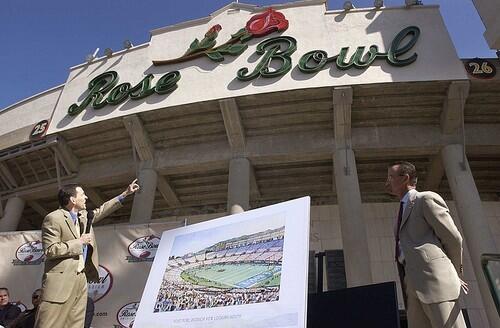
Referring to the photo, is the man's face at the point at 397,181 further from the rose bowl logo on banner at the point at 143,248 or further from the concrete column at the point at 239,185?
the concrete column at the point at 239,185

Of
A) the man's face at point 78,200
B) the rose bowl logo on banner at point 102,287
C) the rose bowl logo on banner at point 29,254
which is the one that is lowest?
the man's face at point 78,200

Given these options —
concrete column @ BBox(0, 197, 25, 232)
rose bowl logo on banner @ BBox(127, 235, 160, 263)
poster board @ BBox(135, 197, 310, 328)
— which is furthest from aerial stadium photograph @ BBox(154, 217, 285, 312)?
concrete column @ BBox(0, 197, 25, 232)

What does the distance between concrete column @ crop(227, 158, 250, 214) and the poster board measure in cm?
823

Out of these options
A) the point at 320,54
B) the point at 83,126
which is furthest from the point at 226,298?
the point at 83,126

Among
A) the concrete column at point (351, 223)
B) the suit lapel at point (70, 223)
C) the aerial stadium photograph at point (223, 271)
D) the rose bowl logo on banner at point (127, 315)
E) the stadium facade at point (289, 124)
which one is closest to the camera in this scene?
the aerial stadium photograph at point (223, 271)

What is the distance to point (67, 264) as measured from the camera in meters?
3.69

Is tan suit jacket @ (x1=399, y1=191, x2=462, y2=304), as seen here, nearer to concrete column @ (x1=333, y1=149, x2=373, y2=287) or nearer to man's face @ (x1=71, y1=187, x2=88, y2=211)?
man's face @ (x1=71, y1=187, x2=88, y2=211)

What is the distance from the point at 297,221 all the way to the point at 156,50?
14.2 m

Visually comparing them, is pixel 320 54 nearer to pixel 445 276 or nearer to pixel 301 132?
pixel 301 132

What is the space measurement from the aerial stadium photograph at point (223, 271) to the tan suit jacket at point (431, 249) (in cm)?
115

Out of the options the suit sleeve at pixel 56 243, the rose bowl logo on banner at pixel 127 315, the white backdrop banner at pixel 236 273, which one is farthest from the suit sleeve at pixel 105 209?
the rose bowl logo on banner at pixel 127 315

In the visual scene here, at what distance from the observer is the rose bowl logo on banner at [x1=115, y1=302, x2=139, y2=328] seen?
712 centimetres

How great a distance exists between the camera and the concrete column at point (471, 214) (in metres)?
9.98

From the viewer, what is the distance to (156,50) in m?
15.4
